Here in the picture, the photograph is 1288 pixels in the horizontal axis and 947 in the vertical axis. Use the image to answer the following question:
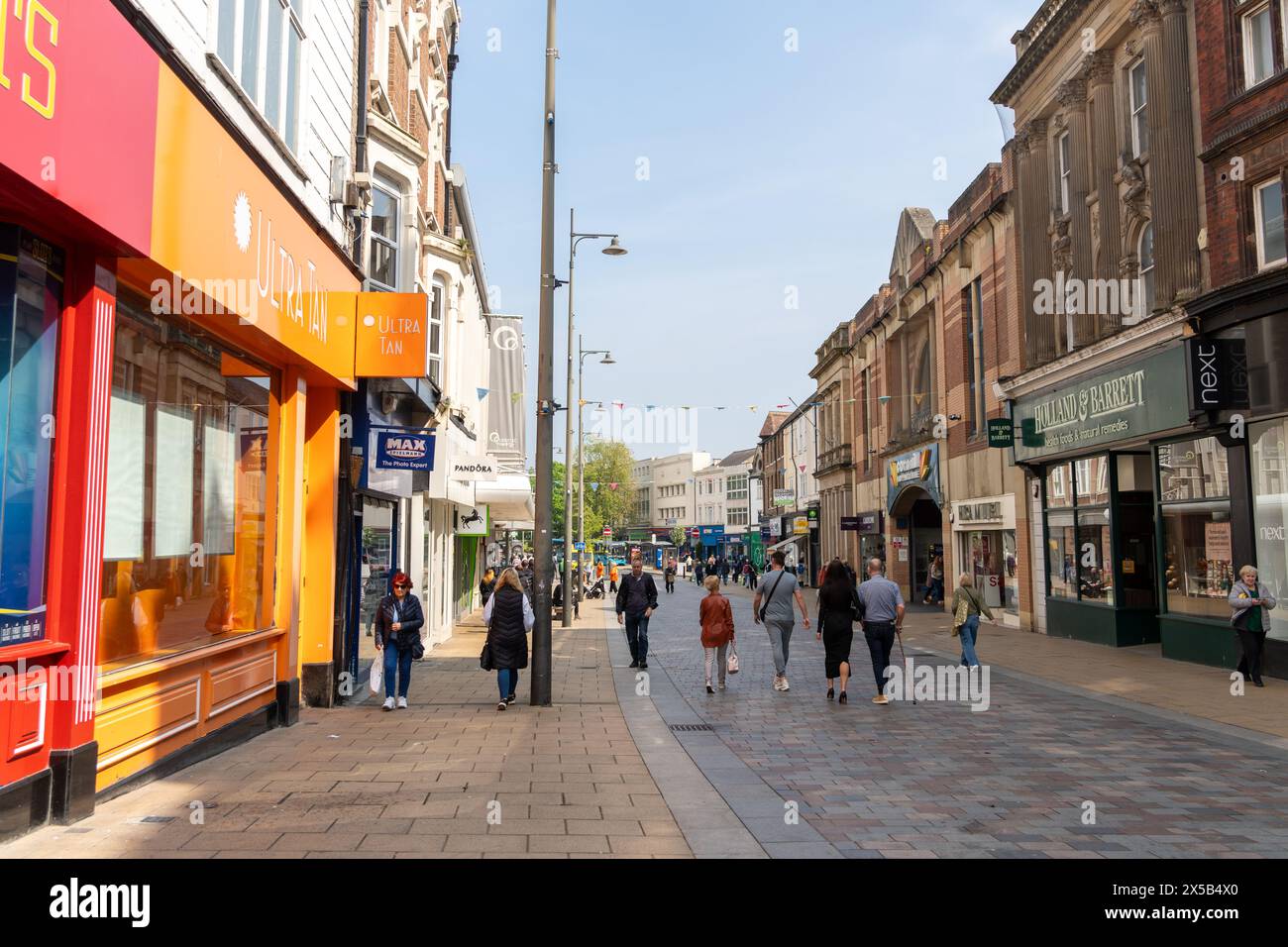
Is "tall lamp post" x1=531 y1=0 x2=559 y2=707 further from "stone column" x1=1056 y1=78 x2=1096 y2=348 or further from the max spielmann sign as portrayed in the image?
"stone column" x1=1056 y1=78 x2=1096 y2=348

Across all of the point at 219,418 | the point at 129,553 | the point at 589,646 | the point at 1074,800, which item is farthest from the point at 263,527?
the point at 589,646

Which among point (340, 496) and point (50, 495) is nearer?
point (50, 495)

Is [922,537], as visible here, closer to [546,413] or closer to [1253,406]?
[1253,406]

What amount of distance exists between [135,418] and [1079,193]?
18.5 metres

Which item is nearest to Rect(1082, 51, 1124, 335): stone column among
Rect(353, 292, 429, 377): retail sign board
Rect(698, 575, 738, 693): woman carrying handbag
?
Rect(698, 575, 738, 693): woman carrying handbag

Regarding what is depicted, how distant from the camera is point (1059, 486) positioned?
2036cm

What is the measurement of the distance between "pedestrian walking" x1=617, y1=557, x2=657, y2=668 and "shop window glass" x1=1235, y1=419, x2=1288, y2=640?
343 inches

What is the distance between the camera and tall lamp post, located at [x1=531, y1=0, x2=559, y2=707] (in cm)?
1118

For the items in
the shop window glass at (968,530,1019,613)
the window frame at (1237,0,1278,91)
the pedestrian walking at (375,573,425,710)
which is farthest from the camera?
the shop window glass at (968,530,1019,613)

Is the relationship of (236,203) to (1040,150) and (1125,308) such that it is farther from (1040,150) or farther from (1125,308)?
(1040,150)

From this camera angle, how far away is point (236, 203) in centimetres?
771

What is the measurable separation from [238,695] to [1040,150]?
790 inches

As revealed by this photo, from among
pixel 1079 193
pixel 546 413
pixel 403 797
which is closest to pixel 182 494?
pixel 403 797

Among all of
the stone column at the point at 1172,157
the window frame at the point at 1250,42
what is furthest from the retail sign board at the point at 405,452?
the window frame at the point at 1250,42
